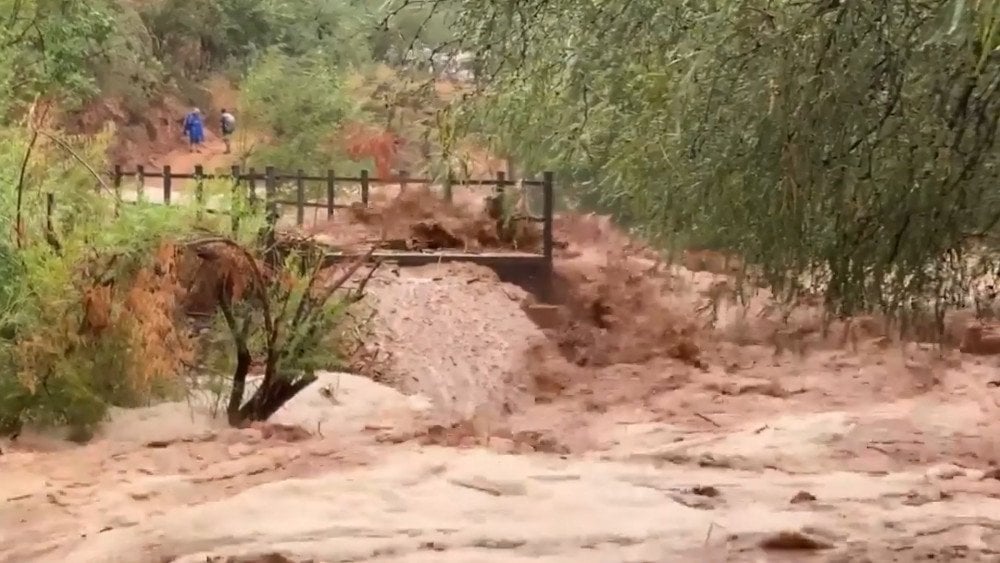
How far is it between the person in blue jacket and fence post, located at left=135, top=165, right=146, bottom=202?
44.6 inches

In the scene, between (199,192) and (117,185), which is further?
(117,185)

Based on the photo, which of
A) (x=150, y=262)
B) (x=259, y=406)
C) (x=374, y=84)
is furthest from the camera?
(x=374, y=84)

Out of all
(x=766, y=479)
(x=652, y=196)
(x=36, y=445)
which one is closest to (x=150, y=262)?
(x=36, y=445)

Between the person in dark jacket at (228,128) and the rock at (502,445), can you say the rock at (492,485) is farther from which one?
the person in dark jacket at (228,128)

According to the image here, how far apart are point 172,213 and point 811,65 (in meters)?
4.16

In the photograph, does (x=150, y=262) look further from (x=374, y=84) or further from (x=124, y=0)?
(x=124, y=0)

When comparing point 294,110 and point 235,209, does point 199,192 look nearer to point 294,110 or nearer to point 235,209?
point 235,209

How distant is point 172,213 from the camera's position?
646 cm

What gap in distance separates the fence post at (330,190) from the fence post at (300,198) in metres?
0.22

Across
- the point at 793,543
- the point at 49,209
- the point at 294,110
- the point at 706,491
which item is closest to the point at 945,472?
the point at 706,491

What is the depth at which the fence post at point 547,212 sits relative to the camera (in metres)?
9.80

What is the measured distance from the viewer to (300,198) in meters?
9.80

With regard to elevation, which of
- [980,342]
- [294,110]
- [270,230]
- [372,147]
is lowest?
[980,342]

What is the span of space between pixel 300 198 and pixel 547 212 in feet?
6.78
